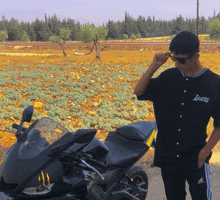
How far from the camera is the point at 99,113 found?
31.3 feet

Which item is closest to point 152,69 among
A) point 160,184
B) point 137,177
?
point 137,177

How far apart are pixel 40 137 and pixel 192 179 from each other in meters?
1.39

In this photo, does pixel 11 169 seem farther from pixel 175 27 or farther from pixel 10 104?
pixel 175 27

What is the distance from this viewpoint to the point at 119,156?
10.8 ft

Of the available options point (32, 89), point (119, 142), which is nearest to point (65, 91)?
point (32, 89)

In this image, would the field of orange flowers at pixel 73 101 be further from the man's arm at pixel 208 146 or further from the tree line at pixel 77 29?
the tree line at pixel 77 29

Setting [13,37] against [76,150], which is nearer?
[76,150]

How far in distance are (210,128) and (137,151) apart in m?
5.78

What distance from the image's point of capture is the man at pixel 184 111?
7.83ft

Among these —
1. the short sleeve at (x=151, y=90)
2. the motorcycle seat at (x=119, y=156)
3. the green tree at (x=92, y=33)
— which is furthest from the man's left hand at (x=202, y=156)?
the green tree at (x=92, y=33)

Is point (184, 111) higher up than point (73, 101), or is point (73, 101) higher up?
point (184, 111)

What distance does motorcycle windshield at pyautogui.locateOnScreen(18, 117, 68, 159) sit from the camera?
236 centimetres

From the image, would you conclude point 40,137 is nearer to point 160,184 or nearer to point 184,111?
point 184,111

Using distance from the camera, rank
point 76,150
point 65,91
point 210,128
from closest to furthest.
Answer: point 76,150 → point 210,128 → point 65,91
